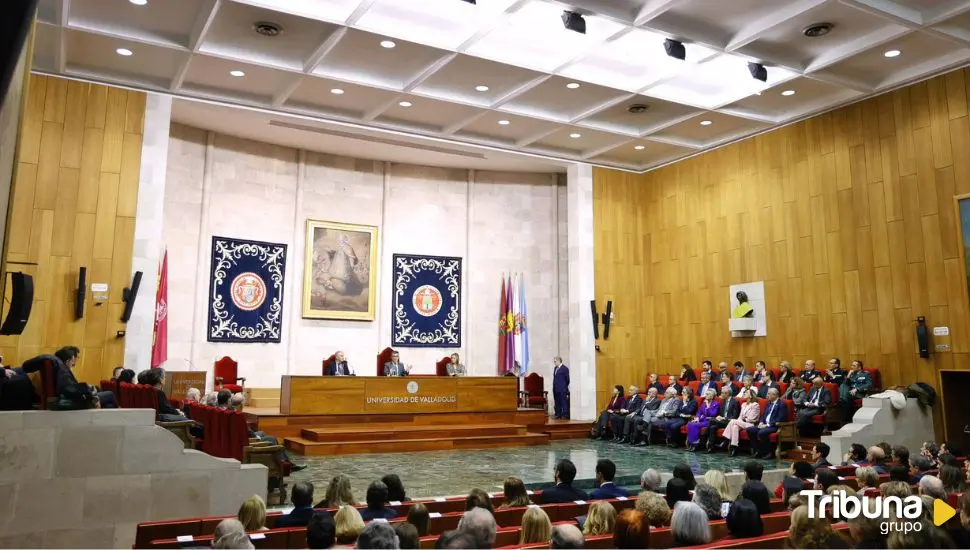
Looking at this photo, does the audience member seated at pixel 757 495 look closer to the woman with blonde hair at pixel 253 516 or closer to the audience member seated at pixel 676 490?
the audience member seated at pixel 676 490

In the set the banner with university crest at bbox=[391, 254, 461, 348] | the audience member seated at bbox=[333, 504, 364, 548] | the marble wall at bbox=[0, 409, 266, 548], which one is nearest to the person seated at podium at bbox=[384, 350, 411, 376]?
the banner with university crest at bbox=[391, 254, 461, 348]

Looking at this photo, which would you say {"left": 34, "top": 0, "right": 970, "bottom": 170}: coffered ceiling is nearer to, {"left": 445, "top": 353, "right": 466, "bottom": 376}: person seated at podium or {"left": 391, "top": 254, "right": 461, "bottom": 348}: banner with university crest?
{"left": 391, "top": 254, "right": 461, "bottom": 348}: banner with university crest

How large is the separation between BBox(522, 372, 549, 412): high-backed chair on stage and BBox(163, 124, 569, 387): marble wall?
2.66ft

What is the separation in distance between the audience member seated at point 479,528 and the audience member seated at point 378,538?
1.15 feet

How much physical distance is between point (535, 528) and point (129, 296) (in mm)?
8493

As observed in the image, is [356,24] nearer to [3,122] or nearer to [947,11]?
[3,122]

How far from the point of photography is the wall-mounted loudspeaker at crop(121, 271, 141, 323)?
31.7 feet

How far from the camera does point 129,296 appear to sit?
970 cm

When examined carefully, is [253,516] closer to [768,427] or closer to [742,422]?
[768,427]

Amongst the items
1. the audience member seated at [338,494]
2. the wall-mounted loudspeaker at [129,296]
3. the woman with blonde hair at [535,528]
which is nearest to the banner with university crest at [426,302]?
the wall-mounted loudspeaker at [129,296]

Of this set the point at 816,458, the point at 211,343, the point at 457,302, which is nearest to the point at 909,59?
the point at 816,458

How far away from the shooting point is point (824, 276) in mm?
10992

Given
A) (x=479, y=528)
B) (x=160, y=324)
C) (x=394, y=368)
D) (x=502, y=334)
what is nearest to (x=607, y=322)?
(x=502, y=334)

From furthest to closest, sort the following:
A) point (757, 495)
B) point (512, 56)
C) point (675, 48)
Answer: point (512, 56) → point (675, 48) → point (757, 495)
